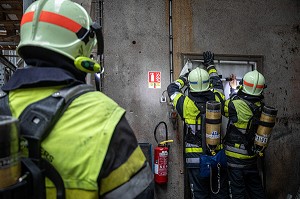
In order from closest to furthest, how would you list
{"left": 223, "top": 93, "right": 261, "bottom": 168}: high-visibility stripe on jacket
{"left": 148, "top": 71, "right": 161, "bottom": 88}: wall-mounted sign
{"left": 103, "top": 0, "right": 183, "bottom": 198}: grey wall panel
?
{"left": 223, "top": 93, "right": 261, "bottom": 168}: high-visibility stripe on jacket
{"left": 103, "top": 0, "right": 183, "bottom": 198}: grey wall panel
{"left": 148, "top": 71, "right": 161, "bottom": 88}: wall-mounted sign

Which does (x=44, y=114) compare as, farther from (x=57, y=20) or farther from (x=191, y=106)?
(x=191, y=106)

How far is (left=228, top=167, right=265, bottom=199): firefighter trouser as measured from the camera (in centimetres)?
432

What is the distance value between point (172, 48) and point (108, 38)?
1.02m

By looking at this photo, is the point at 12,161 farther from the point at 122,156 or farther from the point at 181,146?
the point at 181,146

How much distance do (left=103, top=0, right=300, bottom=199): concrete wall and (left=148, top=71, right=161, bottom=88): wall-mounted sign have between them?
0.18 feet

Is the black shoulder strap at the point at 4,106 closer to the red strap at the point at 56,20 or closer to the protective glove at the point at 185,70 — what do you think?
the red strap at the point at 56,20

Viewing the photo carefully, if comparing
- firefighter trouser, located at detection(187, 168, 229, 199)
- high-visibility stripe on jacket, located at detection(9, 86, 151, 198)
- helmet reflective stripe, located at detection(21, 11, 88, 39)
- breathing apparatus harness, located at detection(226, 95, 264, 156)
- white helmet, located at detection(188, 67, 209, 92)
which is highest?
helmet reflective stripe, located at detection(21, 11, 88, 39)

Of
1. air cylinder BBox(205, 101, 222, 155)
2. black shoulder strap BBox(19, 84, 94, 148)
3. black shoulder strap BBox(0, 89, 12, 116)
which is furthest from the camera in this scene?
air cylinder BBox(205, 101, 222, 155)

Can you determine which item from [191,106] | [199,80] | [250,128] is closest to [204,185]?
[250,128]

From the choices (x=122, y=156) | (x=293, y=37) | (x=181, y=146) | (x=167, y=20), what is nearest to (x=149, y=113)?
(x=181, y=146)

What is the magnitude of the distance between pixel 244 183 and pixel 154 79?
2.12 m

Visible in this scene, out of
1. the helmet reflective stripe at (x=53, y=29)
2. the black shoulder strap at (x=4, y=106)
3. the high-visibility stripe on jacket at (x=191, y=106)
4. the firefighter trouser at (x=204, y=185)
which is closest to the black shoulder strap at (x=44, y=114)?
the black shoulder strap at (x=4, y=106)

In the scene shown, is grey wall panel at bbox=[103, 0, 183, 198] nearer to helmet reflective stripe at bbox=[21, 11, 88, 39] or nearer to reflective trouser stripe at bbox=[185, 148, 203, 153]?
reflective trouser stripe at bbox=[185, 148, 203, 153]

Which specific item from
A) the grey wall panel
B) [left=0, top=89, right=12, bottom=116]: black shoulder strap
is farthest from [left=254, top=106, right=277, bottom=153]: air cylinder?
[left=0, top=89, right=12, bottom=116]: black shoulder strap
